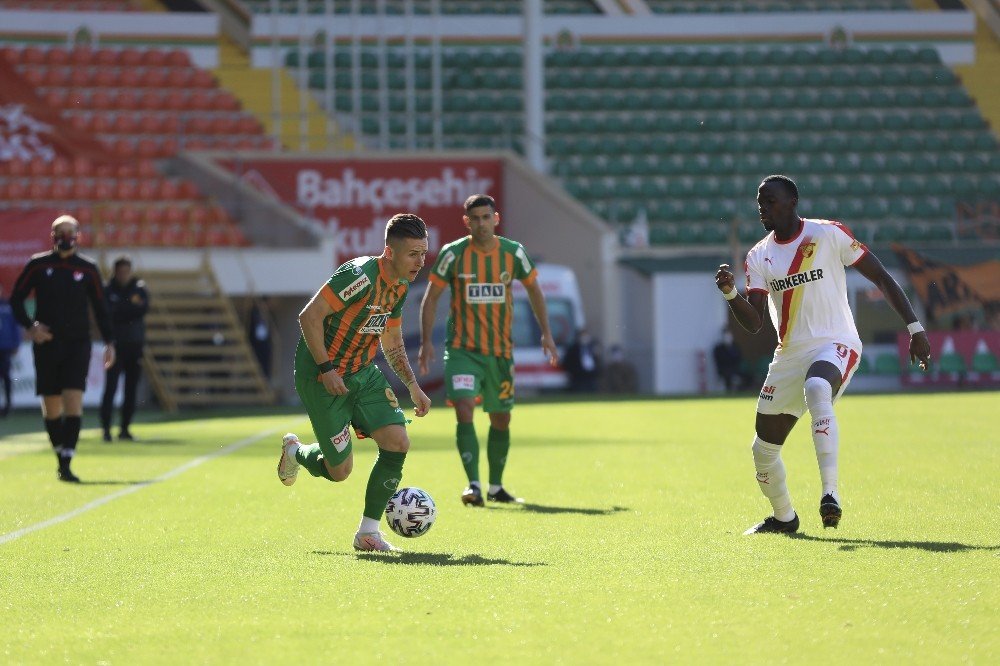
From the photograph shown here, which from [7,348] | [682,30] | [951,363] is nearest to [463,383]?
[7,348]

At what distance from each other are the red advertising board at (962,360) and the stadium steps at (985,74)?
32.4 ft

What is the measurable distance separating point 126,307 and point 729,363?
16.7 metres

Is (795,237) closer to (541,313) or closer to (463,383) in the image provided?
(541,313)

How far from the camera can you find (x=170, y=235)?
101ft

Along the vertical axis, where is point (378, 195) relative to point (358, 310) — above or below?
above

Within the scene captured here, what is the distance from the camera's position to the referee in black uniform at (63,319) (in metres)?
12.9

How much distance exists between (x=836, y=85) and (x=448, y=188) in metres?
11.6

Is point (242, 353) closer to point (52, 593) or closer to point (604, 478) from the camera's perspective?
point (604, 478)

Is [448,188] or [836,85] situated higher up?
[836,85]

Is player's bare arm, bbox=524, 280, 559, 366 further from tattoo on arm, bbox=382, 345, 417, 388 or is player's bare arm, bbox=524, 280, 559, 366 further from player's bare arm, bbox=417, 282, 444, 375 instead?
tattoo on arm, bbox=382, 345, 417, 388

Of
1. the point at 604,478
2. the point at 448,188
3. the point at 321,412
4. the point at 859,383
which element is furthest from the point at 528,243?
the point at 321,412

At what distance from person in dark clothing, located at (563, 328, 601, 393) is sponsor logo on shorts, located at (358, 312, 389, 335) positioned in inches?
929

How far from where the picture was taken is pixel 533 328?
32.0 meters

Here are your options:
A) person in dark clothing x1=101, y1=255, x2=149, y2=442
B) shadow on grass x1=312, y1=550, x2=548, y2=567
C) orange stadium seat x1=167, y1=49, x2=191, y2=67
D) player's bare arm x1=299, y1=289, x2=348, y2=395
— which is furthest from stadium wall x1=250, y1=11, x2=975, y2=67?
shadow on grass x1=312, y1=550, x2=548, y2=567
